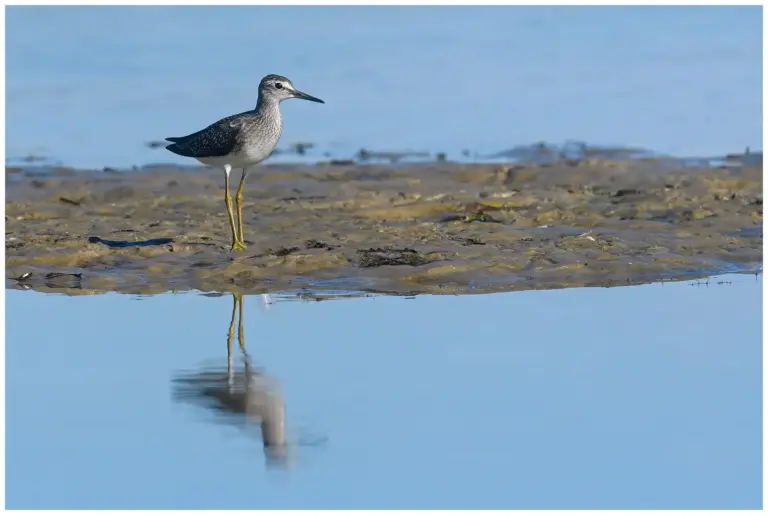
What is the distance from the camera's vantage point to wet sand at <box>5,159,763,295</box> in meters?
12.5

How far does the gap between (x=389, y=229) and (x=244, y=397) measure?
6.40 metres

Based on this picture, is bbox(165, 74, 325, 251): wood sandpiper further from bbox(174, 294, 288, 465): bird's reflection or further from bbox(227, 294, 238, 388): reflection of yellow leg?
bbox(174, 294, 288, 465): bird's reflection

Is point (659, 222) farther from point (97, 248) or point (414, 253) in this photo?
point (97, 248)

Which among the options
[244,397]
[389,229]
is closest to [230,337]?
[244,397]

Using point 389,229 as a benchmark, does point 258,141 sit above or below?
above

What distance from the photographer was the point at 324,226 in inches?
596

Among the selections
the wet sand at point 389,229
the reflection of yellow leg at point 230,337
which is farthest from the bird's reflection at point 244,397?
the wet sand at point 389,229

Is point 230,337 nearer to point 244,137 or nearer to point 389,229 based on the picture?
point 244,137

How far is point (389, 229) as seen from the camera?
1475 cm

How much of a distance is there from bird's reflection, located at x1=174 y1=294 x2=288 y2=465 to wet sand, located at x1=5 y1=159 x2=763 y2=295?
3069 mm

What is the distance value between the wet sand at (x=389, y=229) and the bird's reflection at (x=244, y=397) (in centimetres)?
307

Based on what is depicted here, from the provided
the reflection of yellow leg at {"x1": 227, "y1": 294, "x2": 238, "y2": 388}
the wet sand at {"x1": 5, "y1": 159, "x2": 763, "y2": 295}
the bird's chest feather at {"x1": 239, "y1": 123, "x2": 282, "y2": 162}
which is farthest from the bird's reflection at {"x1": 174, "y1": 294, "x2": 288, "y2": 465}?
the bird's chest feather at {"x1": 239, "y1": 123, "x2": 282, "y2": 162}

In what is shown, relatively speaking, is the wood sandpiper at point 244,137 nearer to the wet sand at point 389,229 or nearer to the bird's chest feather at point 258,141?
the bird's chest feather at point 258,141

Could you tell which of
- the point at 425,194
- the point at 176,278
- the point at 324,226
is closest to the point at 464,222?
the point at 324,226
